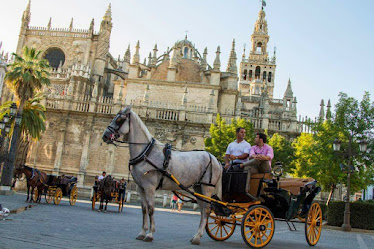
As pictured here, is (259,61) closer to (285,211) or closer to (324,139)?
(324,139)

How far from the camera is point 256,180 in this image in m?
7.34

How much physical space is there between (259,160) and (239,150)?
0.77 meters

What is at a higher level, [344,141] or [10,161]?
[344,141]

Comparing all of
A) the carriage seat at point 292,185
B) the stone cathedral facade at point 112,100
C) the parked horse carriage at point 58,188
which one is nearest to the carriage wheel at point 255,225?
the carriage seat at point 292,185

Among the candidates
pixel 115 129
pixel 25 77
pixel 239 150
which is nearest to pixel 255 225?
pixel 239 150

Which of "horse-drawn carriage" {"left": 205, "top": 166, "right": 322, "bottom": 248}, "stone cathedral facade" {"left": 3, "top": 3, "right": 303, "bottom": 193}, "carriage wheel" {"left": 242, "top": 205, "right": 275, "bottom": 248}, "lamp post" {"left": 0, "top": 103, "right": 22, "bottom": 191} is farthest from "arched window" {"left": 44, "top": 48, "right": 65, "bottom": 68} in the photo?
"carriage wheel" {"left": 242, "top": 205, "right": 275, "bottom": 248}

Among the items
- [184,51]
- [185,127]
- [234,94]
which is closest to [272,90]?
[184,51]

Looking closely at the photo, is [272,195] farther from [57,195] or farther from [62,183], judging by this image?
[62,183]

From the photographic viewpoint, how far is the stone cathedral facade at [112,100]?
33719 mm

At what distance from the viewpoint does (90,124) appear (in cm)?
3478

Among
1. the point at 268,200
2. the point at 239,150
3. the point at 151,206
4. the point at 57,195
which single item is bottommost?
the point at 57,195

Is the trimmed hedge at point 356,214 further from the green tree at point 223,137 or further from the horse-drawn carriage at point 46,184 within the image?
the horse-drawn carriage at point 46,184

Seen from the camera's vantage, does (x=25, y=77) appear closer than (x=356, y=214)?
No

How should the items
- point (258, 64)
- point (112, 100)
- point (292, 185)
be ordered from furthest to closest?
point (258, 64), point (112, 100), point (292, 185)
